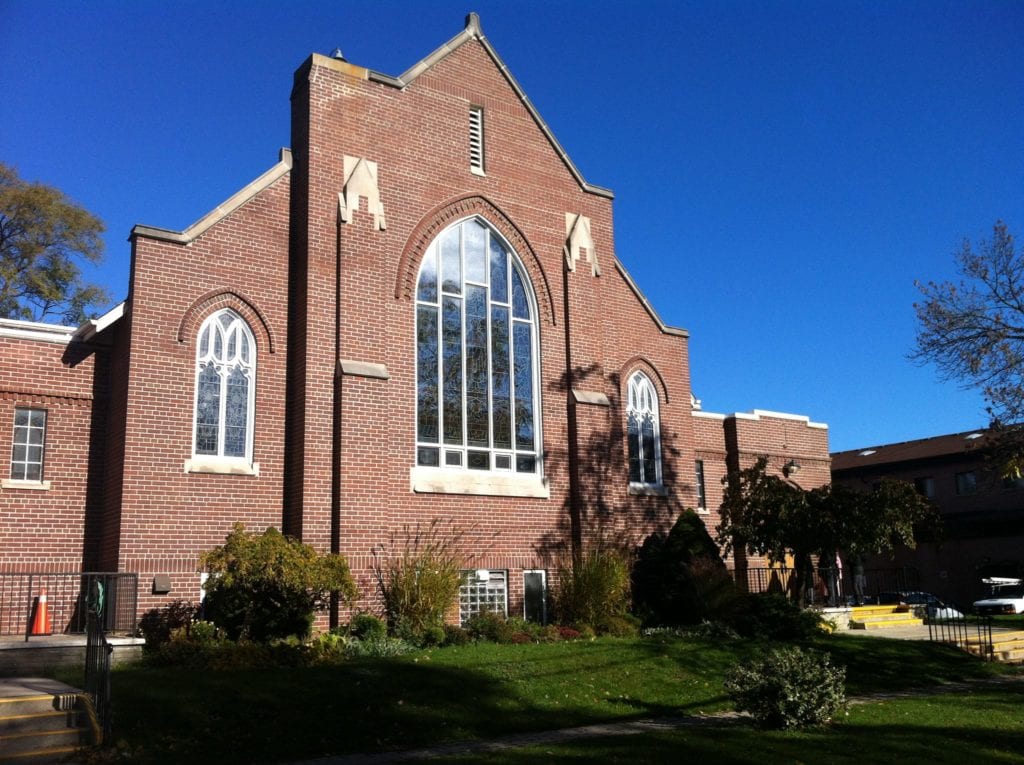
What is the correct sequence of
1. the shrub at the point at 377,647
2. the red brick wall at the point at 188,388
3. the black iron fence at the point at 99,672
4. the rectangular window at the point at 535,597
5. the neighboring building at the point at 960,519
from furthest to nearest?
the neighboring building at the point at 960,519
the rectangular window at the point at 535,597
the red brick wall at the point at 188,388
the shrub at the point at 377,647
the black iron fence at the point at 99,672

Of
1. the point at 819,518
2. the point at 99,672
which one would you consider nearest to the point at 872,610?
the point at 819,518

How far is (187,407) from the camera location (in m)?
17.7

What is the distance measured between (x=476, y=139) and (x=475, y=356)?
17.0ft

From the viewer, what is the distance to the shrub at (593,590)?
20109mm

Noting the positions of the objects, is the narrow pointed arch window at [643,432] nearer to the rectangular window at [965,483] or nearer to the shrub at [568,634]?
the shrub at [568,634]

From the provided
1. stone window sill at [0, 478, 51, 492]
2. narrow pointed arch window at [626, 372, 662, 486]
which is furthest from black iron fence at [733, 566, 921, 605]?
stone window sill at [0, 478, 51, 492]

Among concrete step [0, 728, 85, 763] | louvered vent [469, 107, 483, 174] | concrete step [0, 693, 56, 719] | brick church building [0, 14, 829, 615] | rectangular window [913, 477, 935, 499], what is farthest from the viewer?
rectangular window [913, 477, 935, 499]

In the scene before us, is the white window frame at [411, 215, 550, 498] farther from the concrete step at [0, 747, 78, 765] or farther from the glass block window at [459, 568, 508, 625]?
the concrete step at [0, 747, 78, 765]

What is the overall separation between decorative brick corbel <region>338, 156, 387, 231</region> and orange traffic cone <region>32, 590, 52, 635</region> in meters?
8.74

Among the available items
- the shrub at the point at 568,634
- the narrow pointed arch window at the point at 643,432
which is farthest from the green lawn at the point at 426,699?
the narrow pointed arch window at the point at 643,432

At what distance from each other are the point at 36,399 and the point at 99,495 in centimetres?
205

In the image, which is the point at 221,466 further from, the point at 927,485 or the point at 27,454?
the point at 927,485

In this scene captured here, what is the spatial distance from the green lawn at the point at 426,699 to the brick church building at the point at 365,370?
3.58 meters

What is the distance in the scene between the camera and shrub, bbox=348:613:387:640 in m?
17.1
